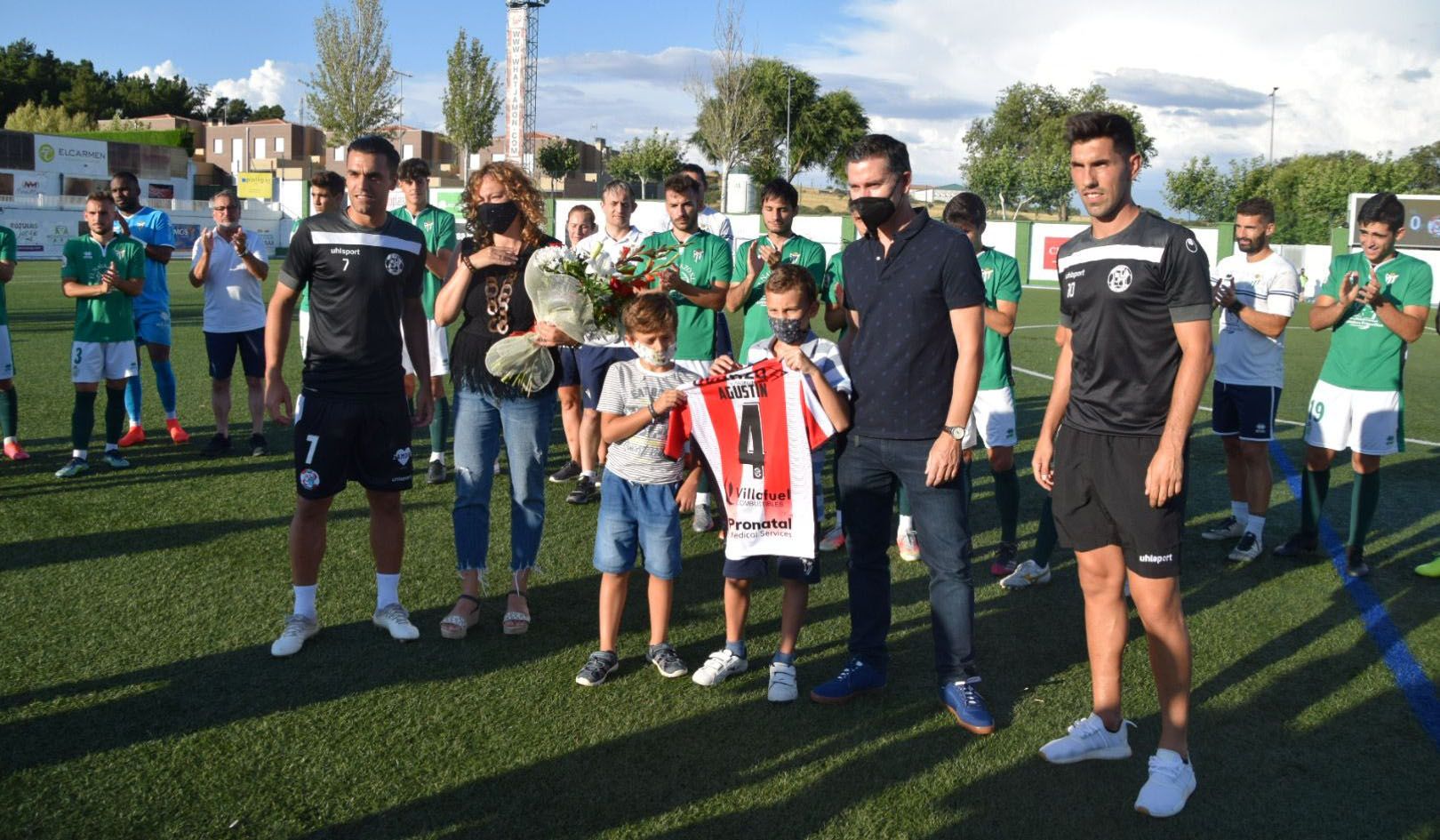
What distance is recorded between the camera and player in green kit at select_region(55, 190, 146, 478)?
7992mm

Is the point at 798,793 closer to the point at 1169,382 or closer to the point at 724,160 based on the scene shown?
the point at 1169,382

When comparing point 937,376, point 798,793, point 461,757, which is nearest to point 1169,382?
point 937,376

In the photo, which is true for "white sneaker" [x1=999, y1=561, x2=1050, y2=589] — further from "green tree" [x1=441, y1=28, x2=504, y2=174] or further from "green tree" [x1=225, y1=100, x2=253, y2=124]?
"green tree" [x1=225, y1=100, x2=253, y2=124]

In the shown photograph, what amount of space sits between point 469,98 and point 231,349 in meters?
50.9

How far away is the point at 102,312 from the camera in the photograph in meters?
8.17

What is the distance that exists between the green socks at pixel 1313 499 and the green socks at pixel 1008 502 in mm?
1884

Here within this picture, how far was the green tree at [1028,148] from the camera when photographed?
160ft

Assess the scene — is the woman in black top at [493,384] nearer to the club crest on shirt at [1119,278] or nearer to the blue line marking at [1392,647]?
the club crest on shirt at [1119,278]

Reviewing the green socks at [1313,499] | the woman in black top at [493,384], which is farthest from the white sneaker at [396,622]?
the green socks at [1313,499]

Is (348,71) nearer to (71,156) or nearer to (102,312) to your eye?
(71,156)

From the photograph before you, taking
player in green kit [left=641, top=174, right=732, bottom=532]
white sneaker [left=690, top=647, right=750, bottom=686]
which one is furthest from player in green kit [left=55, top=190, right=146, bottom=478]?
white sneaker [left=690, top=647, right=750, bottom=686]

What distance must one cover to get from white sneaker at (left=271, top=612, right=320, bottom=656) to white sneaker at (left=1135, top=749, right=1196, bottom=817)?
3.49 m

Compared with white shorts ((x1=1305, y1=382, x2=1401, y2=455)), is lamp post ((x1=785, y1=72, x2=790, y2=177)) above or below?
above

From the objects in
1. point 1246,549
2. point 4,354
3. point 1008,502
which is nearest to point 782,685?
point 1008,502
